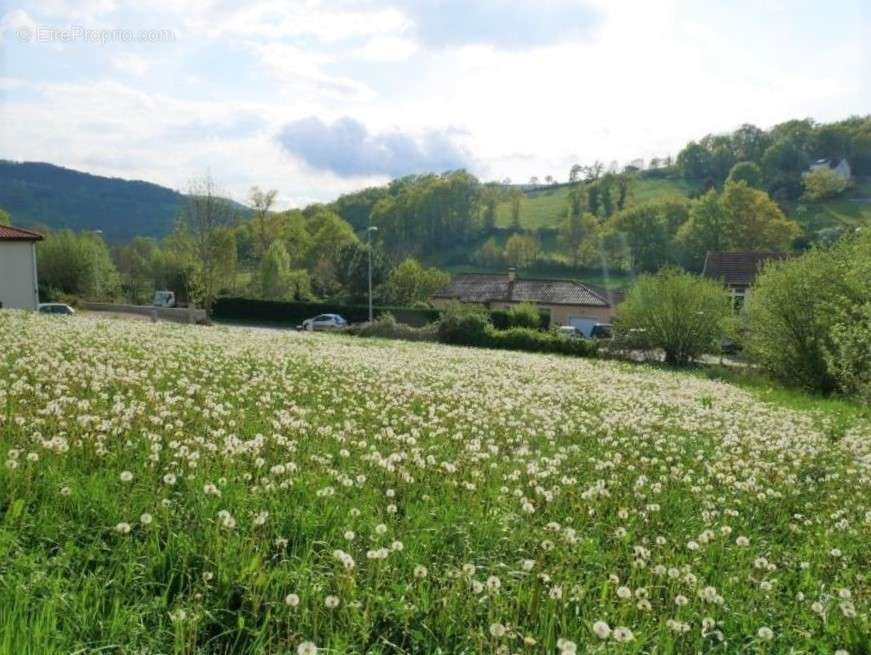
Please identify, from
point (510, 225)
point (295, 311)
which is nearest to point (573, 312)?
point (295, 311)

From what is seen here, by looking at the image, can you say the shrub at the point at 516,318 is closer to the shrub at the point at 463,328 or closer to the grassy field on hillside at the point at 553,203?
the shrub at the point at 463,328

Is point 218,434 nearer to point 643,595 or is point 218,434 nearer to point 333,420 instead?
point 333,420

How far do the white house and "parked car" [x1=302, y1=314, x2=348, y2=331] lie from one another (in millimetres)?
20257

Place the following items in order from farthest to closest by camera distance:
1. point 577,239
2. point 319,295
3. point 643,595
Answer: point 577,239
point 319,295
point 643,595

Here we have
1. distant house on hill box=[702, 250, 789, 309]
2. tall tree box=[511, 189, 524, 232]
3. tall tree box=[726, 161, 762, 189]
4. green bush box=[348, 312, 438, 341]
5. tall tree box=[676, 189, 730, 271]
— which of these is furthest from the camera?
tall tree box=[511, 189, 524, 232]

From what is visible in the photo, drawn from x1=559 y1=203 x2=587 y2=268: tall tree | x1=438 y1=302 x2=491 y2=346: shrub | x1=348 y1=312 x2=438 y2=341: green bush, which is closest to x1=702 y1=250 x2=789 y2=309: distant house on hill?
x1=438 y1=302 x2=491 y2=346: shrub

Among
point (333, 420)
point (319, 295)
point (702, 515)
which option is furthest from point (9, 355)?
point (319, 295)

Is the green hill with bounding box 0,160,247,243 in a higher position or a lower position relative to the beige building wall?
higher

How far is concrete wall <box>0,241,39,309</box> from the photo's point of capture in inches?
1503

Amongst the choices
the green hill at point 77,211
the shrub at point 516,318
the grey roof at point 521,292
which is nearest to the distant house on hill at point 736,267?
the grey roof at point 521,292

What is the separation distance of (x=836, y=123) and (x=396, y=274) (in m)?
134

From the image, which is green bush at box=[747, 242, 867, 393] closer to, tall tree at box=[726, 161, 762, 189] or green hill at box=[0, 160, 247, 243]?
tall tree at box=[726, 161, 762, 189]

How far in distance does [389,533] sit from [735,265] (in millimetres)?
73110

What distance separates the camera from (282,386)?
10844 millimetres
